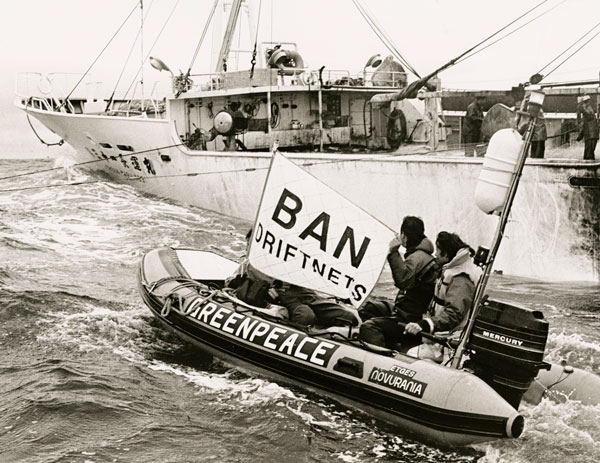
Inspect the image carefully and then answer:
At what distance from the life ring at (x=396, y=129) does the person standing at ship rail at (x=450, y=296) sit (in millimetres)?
12877

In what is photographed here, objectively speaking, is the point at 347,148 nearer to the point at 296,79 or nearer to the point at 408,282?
the point at 296,79

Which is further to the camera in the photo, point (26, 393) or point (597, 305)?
point (597, 305)

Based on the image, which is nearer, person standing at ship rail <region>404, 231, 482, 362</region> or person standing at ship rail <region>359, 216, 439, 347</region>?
person standing at ship rail <region>404, 231, 482, 362</region>

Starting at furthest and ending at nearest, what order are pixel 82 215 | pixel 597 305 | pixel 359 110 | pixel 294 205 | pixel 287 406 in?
1. pixel 359 110
2. pixel 82 215
3. pixel 597 305
4. pixel 294 205
5. pixel 287 406

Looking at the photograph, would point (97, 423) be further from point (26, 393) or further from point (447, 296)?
point (447, 296)

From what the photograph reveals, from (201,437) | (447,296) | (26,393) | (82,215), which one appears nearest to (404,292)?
(447,296)

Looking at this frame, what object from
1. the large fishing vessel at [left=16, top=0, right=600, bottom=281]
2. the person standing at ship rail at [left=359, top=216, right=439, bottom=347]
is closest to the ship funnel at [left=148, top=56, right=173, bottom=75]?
the large fishing vessel at [left=16, top=0, right=600, bottom=281]

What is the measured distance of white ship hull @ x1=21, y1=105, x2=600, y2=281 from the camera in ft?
48.5

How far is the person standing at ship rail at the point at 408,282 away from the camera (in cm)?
845

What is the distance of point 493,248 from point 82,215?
51.3 ft

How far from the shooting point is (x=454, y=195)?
16.4 meters

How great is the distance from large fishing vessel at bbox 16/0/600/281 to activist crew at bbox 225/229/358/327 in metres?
6.72

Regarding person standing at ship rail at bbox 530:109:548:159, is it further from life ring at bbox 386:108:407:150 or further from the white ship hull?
life ring at bbox 386:108:407:150

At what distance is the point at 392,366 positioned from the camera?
26.3ft
